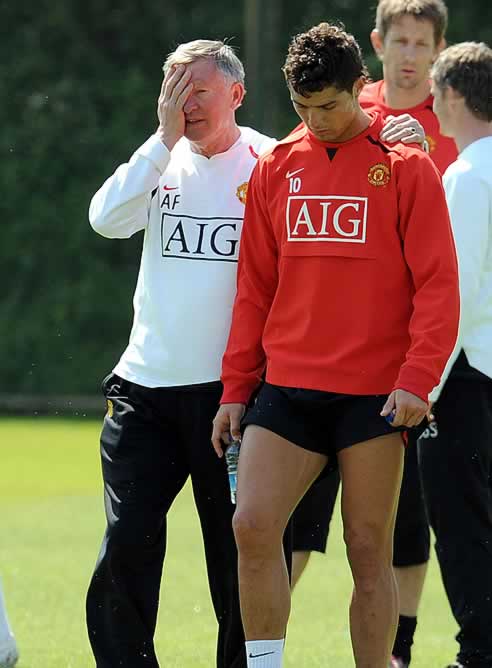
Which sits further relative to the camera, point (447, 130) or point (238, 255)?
point (447, 130)

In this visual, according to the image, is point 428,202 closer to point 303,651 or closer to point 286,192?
point 286,192

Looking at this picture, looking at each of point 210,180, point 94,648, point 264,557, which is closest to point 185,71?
point 210,180

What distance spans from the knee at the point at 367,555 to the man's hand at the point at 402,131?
125 centimetres

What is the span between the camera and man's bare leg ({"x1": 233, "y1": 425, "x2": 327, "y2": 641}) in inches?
168

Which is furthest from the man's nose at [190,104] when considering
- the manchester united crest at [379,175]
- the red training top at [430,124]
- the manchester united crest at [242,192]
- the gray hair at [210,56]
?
the red training top at [430,124]

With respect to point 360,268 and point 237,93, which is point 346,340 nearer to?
point 360,268

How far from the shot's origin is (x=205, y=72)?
4707 millimetres

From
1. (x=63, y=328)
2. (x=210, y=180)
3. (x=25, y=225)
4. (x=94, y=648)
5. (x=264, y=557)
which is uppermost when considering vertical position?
(x=210, y=180)

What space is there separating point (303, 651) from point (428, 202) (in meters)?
2.36

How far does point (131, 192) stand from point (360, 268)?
833mm

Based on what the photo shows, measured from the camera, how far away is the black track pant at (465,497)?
17.0ft

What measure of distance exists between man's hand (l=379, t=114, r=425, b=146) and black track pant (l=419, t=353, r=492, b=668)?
1.04 meters

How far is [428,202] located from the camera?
435cm

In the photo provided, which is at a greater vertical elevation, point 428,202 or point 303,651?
point 428,202
